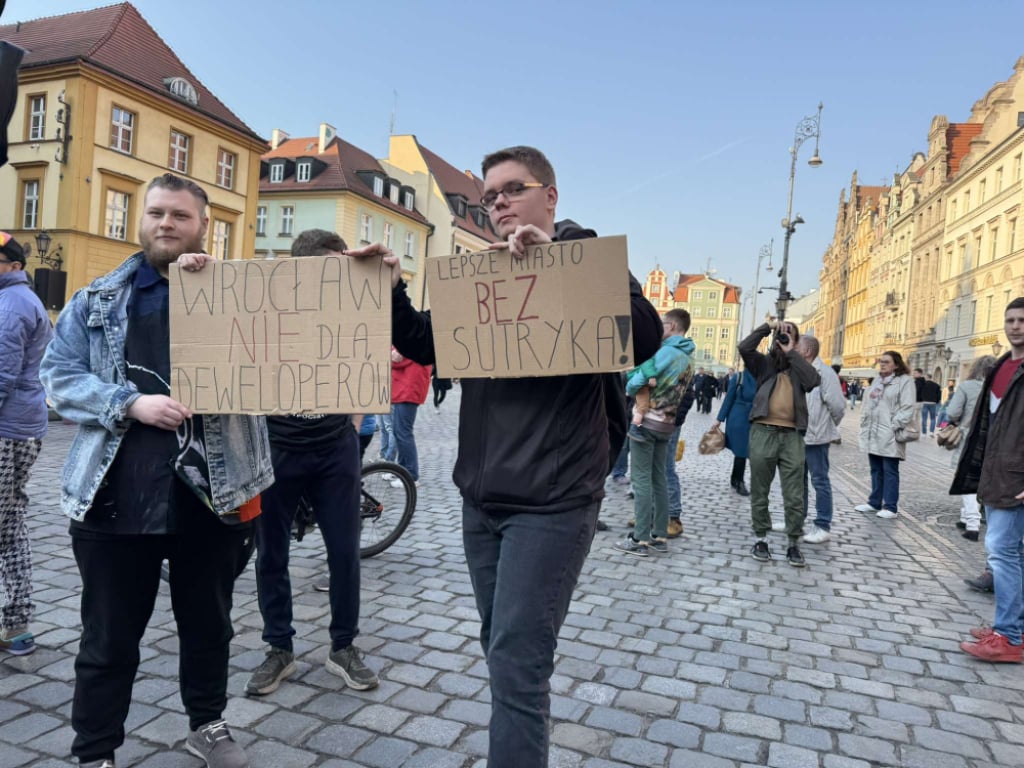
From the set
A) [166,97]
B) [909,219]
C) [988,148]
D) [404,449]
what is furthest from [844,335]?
[404,449]

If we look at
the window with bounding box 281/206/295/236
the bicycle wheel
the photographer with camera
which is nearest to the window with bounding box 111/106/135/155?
the window with bounding box 281/206/295/236

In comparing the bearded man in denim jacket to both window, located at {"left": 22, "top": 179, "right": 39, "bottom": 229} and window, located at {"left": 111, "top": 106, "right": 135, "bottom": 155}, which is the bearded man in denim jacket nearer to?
window, located at {"left": 111, "top": 106, "right": 135, "bottom": 155}

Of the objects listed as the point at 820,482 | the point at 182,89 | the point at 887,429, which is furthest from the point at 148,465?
the point at 182,89

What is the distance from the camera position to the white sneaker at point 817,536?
23.7ft

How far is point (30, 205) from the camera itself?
28.1 meters

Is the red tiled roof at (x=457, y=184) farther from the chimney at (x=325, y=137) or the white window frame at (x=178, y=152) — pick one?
the white window frame at (x=178, y=152)

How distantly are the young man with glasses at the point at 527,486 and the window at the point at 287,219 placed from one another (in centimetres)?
4567

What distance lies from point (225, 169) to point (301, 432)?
34430 mm

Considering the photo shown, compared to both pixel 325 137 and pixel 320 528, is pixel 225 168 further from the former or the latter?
pixel 320 528

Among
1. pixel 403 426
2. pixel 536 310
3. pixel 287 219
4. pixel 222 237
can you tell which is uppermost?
pixel 287 219

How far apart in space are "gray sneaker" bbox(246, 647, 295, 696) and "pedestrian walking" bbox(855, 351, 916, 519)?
25.2 feet

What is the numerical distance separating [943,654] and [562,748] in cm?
271

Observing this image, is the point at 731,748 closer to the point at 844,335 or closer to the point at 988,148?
the point at 988,148

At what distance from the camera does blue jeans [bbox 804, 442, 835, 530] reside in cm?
751
